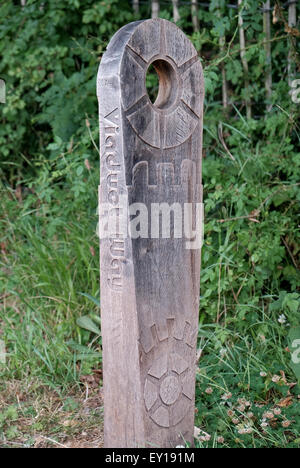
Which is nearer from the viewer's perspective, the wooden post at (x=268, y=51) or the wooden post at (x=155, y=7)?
the wooden post at (x=268, y=51)

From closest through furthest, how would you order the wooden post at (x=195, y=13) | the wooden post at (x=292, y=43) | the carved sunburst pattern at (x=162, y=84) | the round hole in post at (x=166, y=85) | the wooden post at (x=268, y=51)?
the carved sunburst pattern at (x=162, y=84), the round hole in post at (x=166, y=85), the wooden post at (x=292, y=43), the wooden post at (x=268, y=51), the wooden post at (x=195, y=13)

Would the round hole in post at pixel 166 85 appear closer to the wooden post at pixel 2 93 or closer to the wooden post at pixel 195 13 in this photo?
the wooden post at pixel 195 13

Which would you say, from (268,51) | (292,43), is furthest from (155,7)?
(292,43)

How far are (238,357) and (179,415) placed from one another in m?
0.73

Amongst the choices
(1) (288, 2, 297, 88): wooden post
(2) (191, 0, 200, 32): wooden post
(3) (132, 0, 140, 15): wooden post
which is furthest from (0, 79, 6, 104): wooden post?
(1) (288, 2, 297, 88): wooden post

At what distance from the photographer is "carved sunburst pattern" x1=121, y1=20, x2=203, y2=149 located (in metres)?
1.89

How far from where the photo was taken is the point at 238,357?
2.82m

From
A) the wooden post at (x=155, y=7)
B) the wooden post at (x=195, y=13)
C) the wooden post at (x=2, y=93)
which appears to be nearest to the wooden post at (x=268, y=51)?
the wooden post at (x=195, y=13)

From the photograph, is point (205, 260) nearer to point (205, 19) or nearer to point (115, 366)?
point (115, 366)

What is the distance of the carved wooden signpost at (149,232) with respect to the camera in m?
1.91

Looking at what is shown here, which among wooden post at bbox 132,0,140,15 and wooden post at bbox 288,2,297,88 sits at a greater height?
wooden post at bbox 132,0,140,15

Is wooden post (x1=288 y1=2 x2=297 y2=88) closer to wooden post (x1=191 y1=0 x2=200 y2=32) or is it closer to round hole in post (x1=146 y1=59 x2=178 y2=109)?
wooden post (x1=191 y1=0 x2=200 y2=32)

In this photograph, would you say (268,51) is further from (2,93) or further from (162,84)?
(2,93)

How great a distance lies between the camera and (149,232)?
2.01 meters
